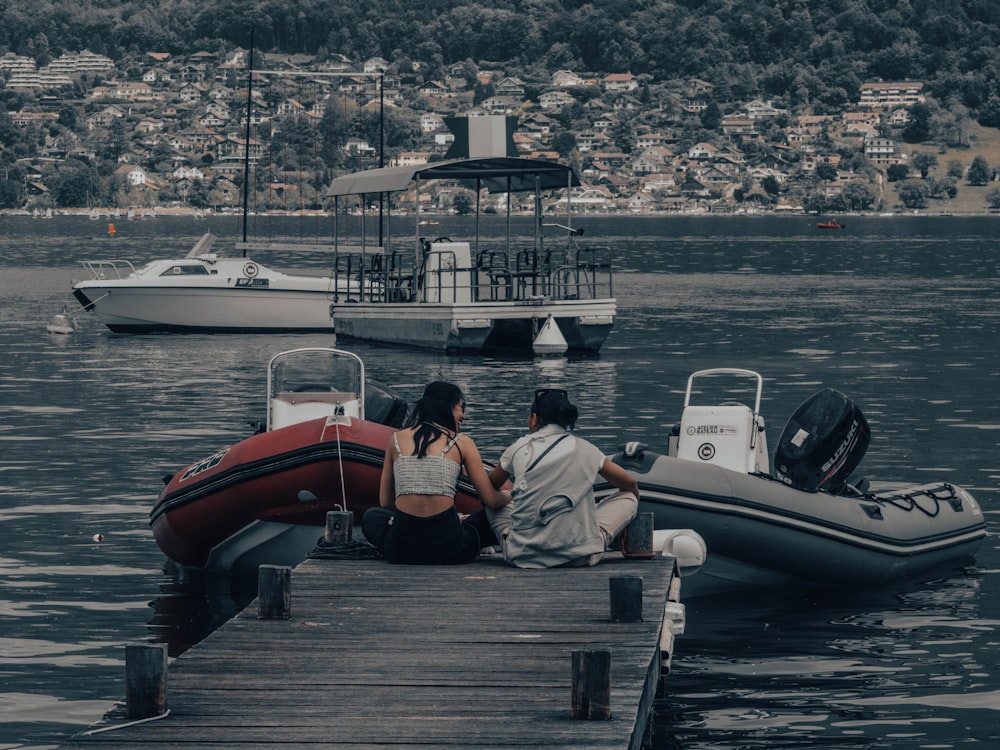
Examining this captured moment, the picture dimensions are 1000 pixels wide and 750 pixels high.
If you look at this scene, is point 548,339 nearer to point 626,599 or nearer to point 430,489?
point 430,489

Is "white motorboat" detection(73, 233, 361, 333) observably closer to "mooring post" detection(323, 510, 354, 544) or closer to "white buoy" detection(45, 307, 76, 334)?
"white buoy" detection(45, 307, 76, 334)

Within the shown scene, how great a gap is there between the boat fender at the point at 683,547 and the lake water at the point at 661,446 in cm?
57

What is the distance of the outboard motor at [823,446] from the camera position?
15328 mm

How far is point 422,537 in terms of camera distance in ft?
38.9

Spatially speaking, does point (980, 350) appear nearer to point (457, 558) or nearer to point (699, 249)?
point (457, 558)

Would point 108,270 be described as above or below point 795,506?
above

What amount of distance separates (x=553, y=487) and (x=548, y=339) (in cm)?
2387

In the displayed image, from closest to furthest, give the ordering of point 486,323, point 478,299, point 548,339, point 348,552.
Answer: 1. point 348,552
2. point 486,323
3. point 548,339
4. point 478,299

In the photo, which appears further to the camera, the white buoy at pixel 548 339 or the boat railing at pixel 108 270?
the boat railing at pixel 108 270

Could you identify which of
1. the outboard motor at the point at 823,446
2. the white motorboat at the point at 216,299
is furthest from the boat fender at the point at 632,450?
the white motorboat at the point at 216,299

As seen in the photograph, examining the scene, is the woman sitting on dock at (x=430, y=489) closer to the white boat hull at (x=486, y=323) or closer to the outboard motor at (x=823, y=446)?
the outboard motor at (x=823, y=446)

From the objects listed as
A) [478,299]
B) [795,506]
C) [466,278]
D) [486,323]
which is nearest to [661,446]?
[795,506]

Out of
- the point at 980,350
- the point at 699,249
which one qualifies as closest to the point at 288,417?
the point at 980,350

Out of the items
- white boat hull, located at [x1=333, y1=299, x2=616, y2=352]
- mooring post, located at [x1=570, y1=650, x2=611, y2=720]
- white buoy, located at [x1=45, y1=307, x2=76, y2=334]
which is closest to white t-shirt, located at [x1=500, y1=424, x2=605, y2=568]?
mooring post, located at [x1=570, y1=650, x2=611, y2=720]
